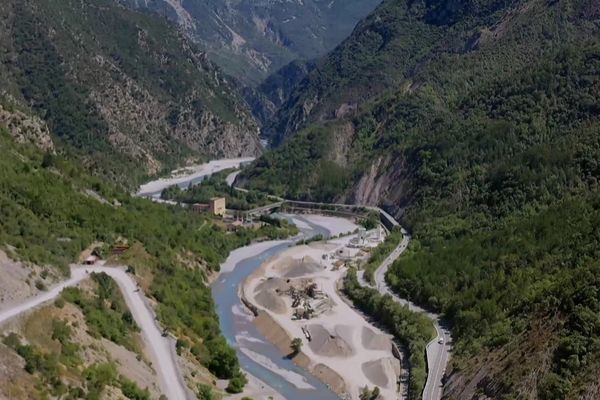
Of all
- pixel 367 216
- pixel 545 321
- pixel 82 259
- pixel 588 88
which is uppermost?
pixel 588 88

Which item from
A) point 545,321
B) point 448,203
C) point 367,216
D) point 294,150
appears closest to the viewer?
point 545,321

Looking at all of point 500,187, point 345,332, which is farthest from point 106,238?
point 500,187

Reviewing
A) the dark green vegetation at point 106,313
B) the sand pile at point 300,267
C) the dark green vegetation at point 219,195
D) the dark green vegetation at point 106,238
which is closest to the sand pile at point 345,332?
the dark green vegetation at point 106,238

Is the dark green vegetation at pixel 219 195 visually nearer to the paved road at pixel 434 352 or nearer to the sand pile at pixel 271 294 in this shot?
the sand pile at pixel 271 294

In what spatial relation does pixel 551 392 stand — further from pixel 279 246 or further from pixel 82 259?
pixel 279 246

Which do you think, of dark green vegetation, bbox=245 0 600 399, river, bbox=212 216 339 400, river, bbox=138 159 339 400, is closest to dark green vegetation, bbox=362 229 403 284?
dark green vegetation, bbox=245 0 600 399

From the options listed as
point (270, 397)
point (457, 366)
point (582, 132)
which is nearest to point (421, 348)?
point (457, 366)

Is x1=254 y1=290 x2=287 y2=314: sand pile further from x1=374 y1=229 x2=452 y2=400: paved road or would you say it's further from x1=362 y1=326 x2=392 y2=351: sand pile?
x1=362 y1=326 x2=392 y2=351: sand pile
